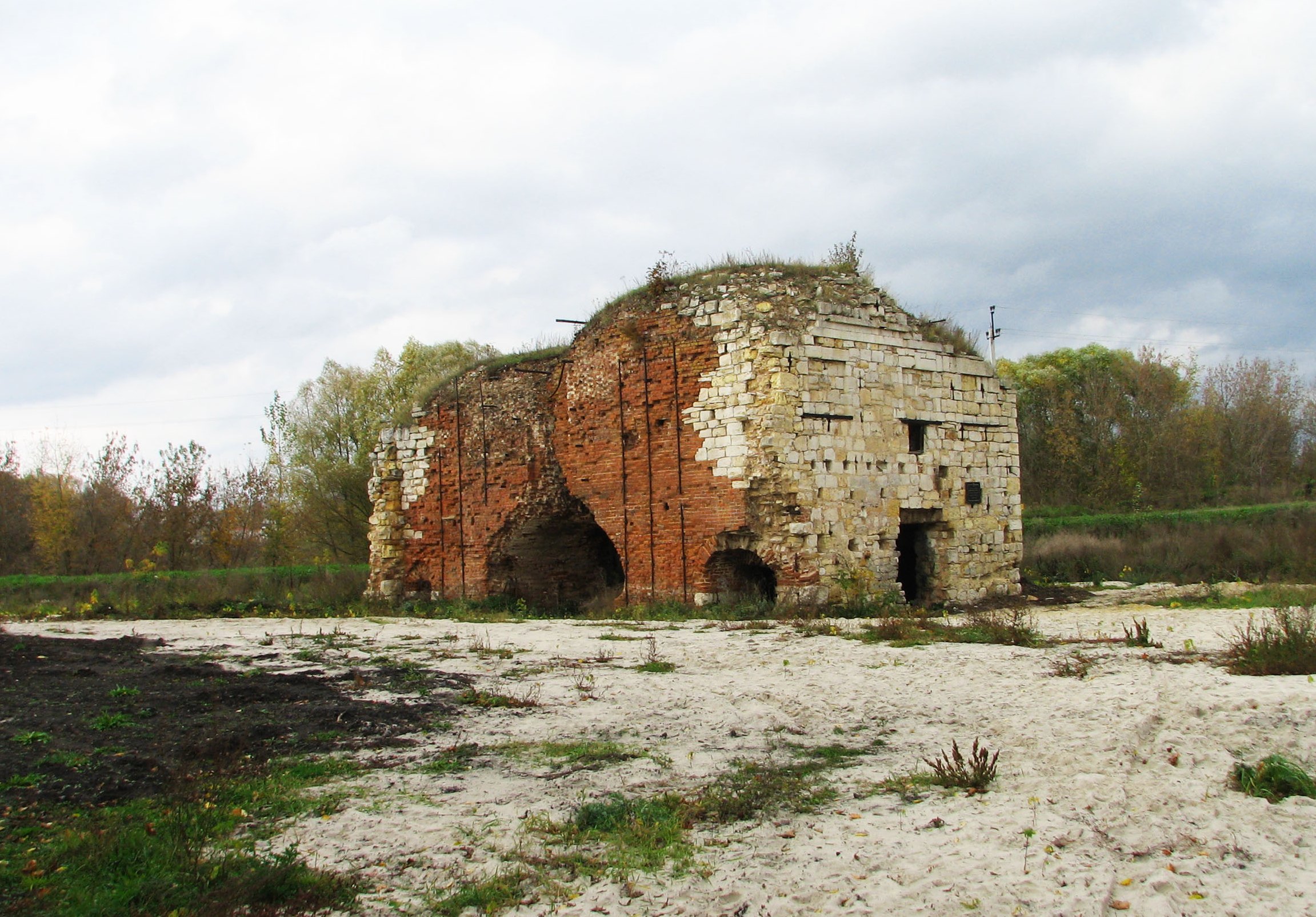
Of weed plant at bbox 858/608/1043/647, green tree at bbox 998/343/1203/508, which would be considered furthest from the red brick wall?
green tree at bbox 998/343/1203/508

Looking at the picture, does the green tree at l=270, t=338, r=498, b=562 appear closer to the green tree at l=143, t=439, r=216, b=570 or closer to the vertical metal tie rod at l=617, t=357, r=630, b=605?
the green tree at l=143, t=439, r=216, b=570

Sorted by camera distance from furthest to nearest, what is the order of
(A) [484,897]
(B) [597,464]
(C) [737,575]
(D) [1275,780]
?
(B) [597,464] → (C) [737,575] → (D) [1275,780] → (A) [484,897]

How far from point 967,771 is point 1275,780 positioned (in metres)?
1.60

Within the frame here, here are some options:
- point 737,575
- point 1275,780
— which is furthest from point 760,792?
point 737,575

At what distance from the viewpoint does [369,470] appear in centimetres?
3516

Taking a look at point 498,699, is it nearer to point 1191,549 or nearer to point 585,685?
point 585,685

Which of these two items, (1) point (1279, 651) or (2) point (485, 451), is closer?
(1) point (1279, 651)

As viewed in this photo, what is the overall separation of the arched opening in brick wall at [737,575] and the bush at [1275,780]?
916cm

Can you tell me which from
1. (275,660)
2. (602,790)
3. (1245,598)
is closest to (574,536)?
(275,660)

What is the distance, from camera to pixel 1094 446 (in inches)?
1409

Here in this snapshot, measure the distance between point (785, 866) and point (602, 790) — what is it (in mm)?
1491

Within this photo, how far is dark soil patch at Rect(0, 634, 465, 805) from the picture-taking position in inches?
216

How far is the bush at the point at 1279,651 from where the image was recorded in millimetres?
7367

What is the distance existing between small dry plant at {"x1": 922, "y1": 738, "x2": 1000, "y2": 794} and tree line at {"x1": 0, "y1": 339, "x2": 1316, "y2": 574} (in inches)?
1107
